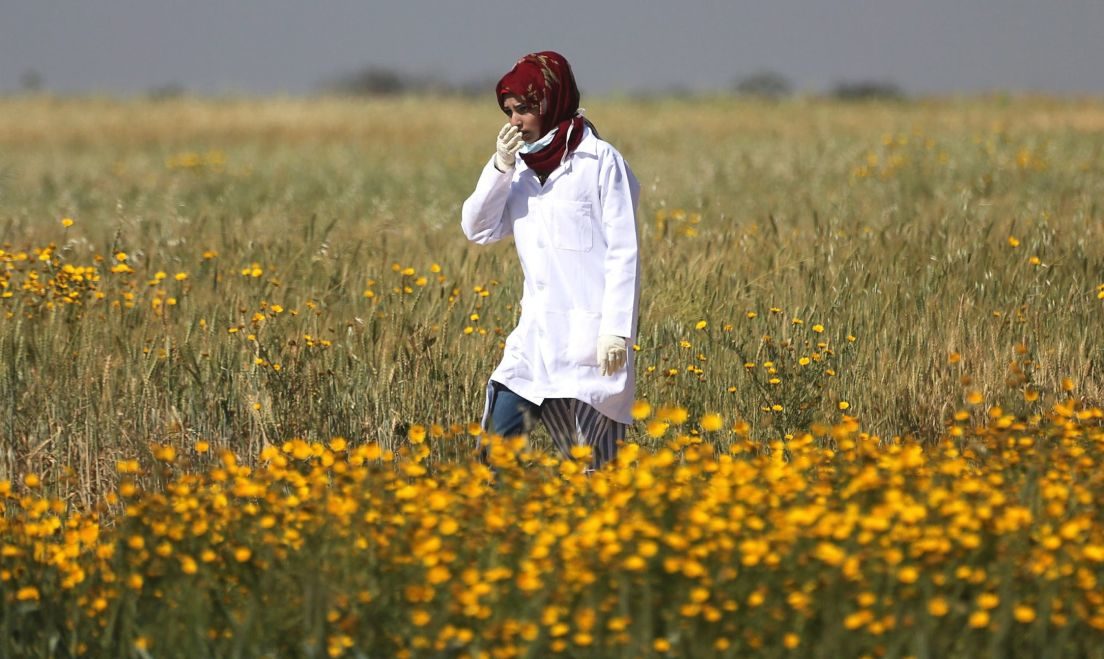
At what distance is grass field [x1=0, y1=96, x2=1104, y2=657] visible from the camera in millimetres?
3340

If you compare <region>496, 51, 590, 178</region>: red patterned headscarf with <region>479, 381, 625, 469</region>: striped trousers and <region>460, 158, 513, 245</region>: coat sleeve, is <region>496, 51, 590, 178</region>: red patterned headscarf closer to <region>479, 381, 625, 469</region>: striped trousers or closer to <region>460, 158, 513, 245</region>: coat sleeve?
<region>460, 158, 513, 245</region>: coat sleeve

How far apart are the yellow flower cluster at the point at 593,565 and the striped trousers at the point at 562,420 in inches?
24.4

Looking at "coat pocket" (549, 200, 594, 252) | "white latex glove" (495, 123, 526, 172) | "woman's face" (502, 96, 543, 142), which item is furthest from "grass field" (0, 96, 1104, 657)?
"woman's face" (502, 96, 543, 142)

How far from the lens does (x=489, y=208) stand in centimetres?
466

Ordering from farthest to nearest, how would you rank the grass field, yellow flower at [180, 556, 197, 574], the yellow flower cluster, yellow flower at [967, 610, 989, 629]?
yellow flower at [180, 556, 197, 574]
the grass field
the yellow flower cluster
yellow flower at [967, 610, 989, 629]

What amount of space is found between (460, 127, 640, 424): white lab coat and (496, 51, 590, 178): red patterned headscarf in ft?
0.17

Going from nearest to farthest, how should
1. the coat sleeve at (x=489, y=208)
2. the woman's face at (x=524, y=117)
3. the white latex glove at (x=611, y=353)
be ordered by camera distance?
1. the white latex glove at (x=611, y=353)
2. the woman's face at (x=524, y=117)
3. the coat sleeve at (x=489, y=208)

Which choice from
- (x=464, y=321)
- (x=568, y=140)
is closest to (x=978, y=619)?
(x=568, y=140)

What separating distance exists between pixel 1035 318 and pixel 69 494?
4455 millimetres

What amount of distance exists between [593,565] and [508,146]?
1.70 metres

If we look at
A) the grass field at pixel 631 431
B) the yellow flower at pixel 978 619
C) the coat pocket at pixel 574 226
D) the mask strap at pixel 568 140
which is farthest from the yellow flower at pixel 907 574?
the mask strap at pixel 568 140

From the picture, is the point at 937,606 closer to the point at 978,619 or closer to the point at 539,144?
the point at 978,619

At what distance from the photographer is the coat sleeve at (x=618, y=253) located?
435 cm

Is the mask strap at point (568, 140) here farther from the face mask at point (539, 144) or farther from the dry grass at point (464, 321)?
the dry grass at point (464, 321)
